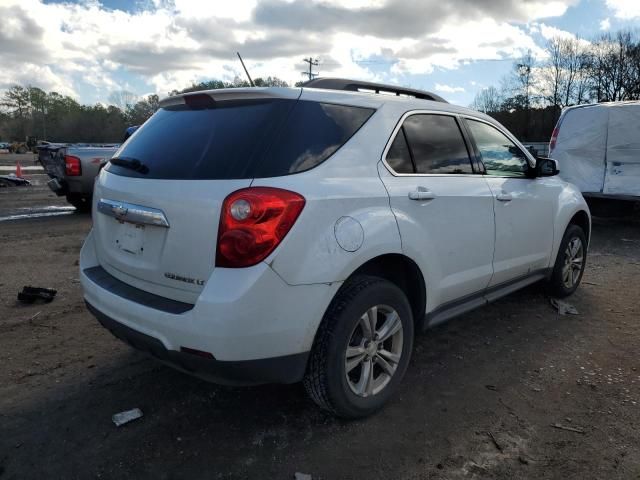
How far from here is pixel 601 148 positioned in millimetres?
8453

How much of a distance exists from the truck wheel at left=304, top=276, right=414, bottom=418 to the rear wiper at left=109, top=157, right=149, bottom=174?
4.16ft

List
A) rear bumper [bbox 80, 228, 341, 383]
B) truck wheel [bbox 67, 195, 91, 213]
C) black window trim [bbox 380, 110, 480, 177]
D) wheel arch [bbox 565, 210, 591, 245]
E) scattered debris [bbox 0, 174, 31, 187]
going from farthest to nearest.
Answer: scattered debris [bbox 0, 174, 31, 187] → truck wheel [bbox 67, 195, 91, 213] → wheel arch [bbox 565, 210, 591, 245] → black window trim [bbox 380, 110, 480, 177] → rear bumper [bbox 80, 228, 341, 383]

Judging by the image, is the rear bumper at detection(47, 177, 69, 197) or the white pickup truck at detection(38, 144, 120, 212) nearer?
the white pickup truck at detection(38, 144, 120, 212)

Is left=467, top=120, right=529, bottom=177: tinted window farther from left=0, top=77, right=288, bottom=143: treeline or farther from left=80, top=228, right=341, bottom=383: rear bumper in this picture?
left=0, top=77, right=288, bottom=143: treeline

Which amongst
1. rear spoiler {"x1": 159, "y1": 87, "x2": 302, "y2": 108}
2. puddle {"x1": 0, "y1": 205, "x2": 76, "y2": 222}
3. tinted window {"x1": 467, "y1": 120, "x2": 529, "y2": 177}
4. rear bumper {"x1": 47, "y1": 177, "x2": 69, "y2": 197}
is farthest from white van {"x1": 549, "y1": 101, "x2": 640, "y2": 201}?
puddle {"x1": 0, "y1": 205, "x2": 76, "y2": 222}

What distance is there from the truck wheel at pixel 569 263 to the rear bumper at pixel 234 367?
3198mm

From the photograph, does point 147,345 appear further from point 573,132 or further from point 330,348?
point 573,132

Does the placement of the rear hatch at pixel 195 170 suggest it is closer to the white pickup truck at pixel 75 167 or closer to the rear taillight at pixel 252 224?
the rear taillight at pixel 252 224

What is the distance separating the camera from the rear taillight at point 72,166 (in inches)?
351

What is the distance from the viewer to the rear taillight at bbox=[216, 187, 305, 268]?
7.23 feet

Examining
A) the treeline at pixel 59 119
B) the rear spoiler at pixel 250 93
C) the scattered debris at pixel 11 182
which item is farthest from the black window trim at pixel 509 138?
the treeline at pixel 59 119

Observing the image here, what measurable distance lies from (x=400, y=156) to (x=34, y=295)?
360 centimetres

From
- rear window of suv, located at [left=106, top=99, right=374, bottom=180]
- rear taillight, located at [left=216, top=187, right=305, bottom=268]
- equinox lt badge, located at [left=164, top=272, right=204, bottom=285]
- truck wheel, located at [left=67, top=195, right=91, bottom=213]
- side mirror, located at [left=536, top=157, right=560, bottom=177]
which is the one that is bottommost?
truck wheel, located at [left=67, top=195, right=91, bottom=213]

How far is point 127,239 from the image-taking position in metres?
2.67
